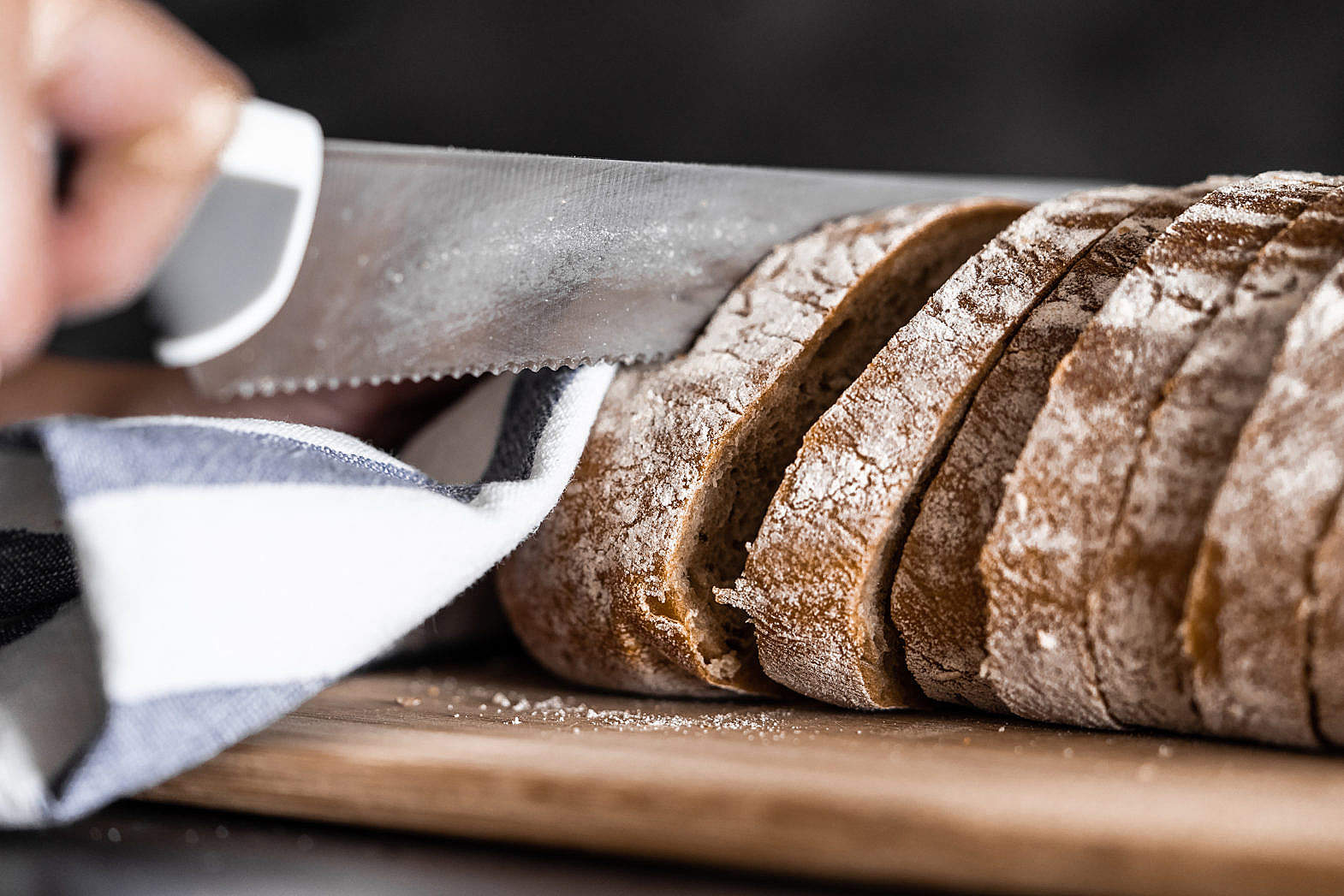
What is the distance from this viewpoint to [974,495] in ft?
5.03

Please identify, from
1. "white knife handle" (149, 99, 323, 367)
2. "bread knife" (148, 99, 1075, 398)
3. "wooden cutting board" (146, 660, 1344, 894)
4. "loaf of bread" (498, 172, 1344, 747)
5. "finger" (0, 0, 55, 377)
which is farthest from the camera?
"bread knife" (148, 99, 1075, 398)

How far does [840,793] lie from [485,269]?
1032 millimetres

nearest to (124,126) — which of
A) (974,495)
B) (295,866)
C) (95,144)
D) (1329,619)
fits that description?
(95,144)

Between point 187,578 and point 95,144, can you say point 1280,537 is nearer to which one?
point 187,578

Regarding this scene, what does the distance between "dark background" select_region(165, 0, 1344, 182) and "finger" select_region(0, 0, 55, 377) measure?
2.75 meters

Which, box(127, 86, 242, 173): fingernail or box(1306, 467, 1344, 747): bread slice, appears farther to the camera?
box(127, 86, 242, 173): fingernail

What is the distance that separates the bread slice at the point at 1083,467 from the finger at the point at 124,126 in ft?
3.54

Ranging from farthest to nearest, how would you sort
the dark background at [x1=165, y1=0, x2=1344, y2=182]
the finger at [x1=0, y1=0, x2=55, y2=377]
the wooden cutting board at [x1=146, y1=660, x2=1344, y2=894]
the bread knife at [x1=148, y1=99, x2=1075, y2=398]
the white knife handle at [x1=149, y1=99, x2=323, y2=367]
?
the dark background at [x1=165, y1=0, x2=1344, y2=182] < the bread knife at [x1=148, y1=99, x2=1075, y2=398] < the white knife handle at [x1=149, y1=99, x2=323, y2=367] < the finger at [x1=0, y1=0, x2=55, y2=377] < the wooden cutting board at [x1=146, y1=660, x2=1344, y2=894]

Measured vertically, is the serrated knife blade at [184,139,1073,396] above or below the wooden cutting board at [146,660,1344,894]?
above

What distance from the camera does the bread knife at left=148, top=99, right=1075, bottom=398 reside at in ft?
5.34

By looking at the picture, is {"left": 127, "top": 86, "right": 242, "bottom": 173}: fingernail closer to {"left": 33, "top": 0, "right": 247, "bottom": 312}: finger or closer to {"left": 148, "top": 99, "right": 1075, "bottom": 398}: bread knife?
{"left": 33, "top": 0, "right": 247, "bottom": 312}: finger

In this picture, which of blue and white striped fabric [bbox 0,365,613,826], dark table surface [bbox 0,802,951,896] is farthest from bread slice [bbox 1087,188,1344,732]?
blue and white striped fabric [bbox 0,365,613,826]

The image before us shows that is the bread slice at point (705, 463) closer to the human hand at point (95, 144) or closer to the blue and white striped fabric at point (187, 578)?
the blue and white striped fabric at point (187, 578)

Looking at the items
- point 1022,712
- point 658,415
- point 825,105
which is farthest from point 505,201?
point 825,105
